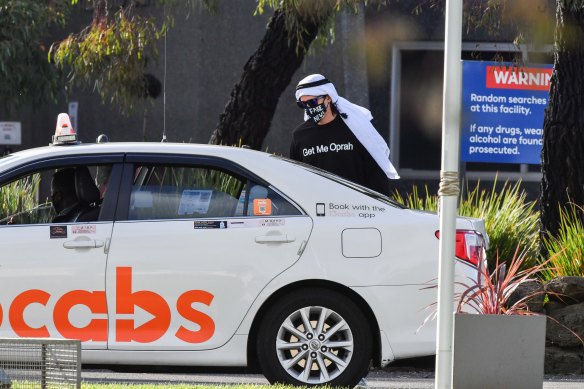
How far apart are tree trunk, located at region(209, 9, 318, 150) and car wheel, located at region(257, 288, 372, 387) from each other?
6320mm

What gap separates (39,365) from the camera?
249 inches

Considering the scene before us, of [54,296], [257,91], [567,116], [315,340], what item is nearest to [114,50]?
[257,91]

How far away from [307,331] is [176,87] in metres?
12.2

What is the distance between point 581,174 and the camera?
38.3ft

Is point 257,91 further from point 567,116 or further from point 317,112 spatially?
point 317,112

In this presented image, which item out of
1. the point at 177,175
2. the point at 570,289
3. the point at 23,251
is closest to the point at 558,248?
the point at 570,289

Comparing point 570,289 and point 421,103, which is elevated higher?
point 421,103

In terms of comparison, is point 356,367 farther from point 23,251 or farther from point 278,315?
point 23,251

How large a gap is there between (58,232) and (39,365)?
66.7 inches

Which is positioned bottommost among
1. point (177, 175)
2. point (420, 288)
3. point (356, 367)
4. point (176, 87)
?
point (356, 367)

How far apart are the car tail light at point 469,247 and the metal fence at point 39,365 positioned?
8.22 feet

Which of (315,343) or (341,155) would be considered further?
(341,155)

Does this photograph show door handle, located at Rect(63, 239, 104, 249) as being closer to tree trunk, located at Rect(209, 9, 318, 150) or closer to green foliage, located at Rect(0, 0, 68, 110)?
tree trunk, located at Rect(209, 9, 318, 150)

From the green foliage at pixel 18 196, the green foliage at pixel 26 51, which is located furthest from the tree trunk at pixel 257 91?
the green foliage at pixel 26 51
